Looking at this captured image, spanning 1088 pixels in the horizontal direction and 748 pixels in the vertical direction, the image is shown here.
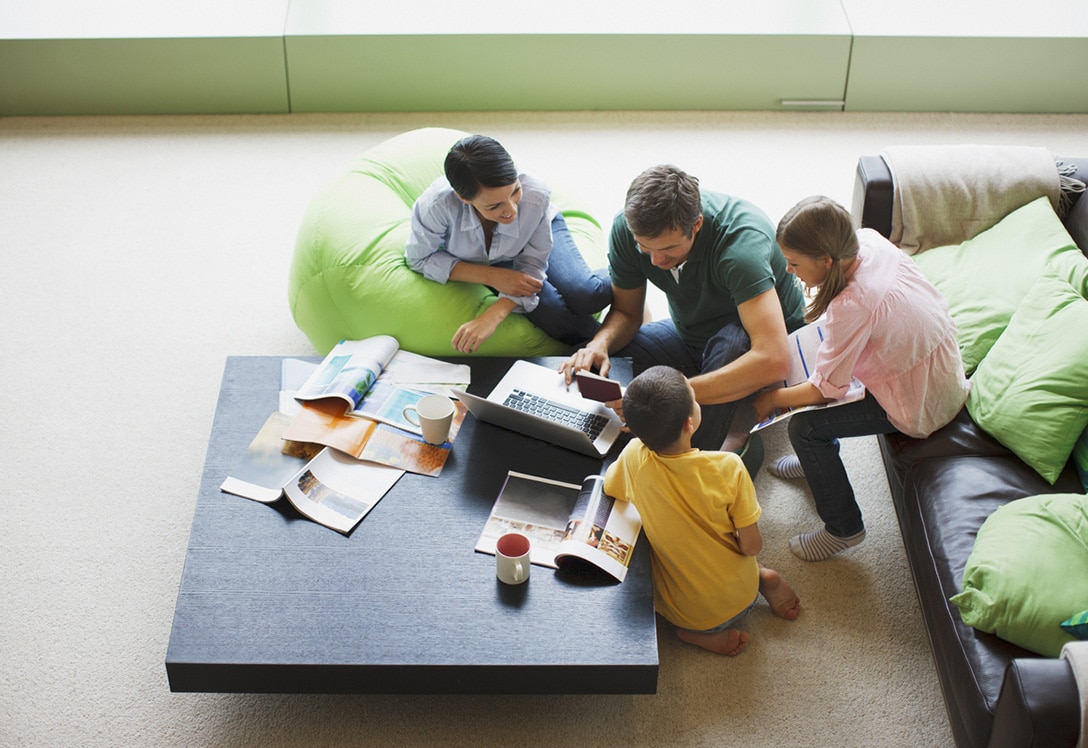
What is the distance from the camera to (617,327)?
2.90 meters

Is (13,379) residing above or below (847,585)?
below

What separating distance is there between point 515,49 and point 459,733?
316 centimetres

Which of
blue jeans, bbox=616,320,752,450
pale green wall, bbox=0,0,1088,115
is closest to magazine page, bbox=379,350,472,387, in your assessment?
blue jeans, bbox=616,320,752,450

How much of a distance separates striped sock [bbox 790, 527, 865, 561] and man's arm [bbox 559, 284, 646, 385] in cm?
71

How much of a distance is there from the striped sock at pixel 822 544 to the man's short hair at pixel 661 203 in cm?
90

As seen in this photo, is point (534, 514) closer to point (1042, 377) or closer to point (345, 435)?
point (345, 435)

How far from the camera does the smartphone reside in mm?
Answer: 2570

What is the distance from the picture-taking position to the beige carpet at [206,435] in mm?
2367

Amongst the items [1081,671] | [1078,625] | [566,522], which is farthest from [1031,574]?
[566,522]

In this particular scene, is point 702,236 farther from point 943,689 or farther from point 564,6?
point 564,6

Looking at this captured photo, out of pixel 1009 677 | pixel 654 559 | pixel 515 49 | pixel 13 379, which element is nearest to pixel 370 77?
pixel 515 49

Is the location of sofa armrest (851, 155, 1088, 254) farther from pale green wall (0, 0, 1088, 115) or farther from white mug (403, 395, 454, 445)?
pale green wall (0, 0, 1088, 115)

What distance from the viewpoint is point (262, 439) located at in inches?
103

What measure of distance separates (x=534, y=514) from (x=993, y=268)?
1471 mm
